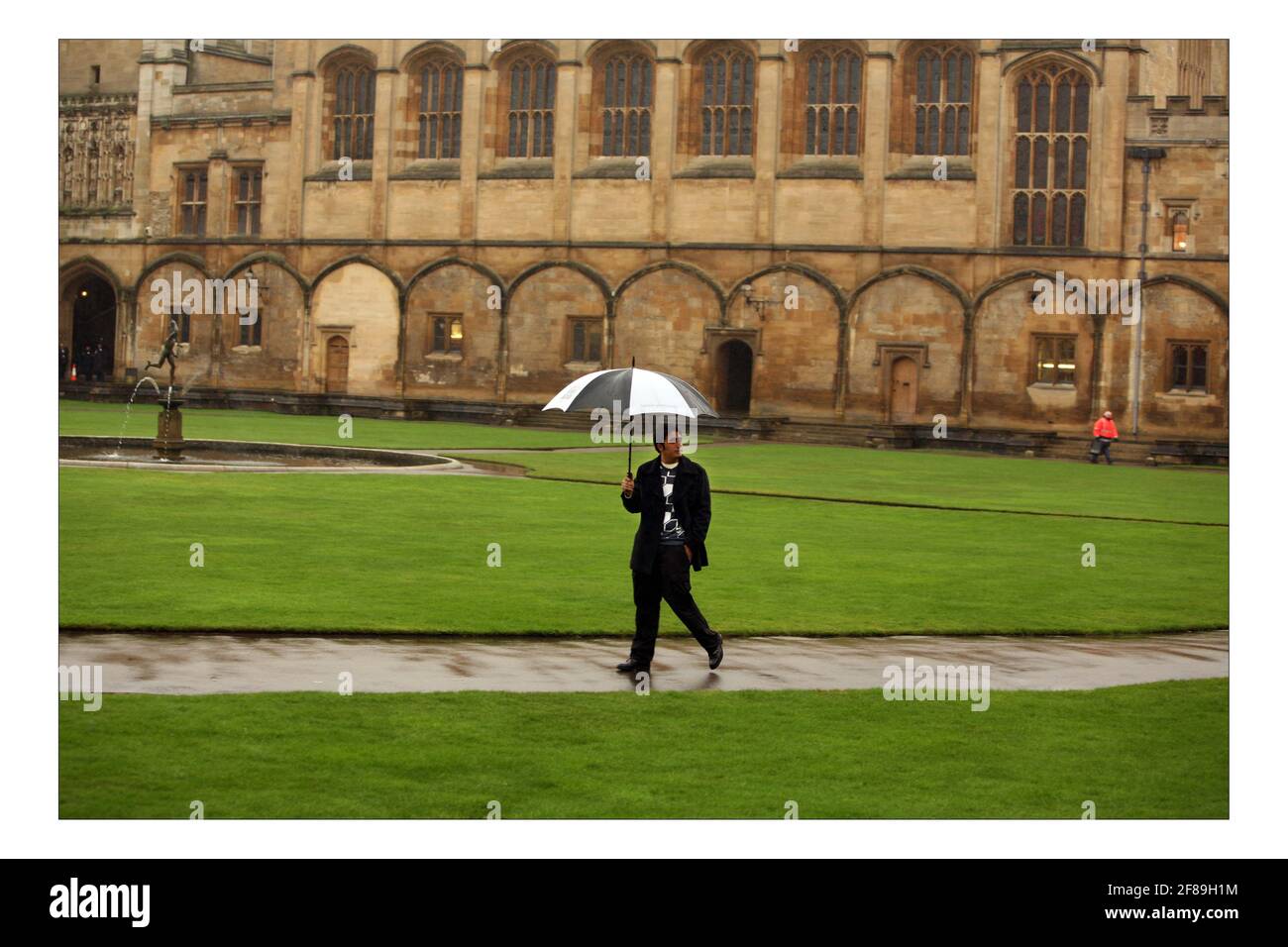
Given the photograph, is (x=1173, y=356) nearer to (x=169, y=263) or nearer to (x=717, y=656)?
(x=169, y=263)

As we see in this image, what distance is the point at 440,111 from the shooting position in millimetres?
63781

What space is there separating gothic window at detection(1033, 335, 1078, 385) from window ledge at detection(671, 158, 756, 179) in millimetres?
10556

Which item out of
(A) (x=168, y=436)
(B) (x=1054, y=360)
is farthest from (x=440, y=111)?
(A) (x=168, y=436)

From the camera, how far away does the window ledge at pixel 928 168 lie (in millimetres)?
56375

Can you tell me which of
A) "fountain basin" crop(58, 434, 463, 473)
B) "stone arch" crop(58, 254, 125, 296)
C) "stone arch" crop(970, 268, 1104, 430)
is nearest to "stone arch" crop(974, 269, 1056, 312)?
"stone arch" crop(970, 268, 1104, 430)

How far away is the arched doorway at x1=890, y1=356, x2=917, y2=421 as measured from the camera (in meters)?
56.8

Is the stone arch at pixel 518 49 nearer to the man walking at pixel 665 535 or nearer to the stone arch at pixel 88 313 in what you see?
the stone arch at pixel 88 313

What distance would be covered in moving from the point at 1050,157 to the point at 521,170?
56.9ft

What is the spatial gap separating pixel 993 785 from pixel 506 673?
14.7 feet

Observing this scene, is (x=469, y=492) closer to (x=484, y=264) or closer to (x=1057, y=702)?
(x=1057, y=702)

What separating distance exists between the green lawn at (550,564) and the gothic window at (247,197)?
36.9 m

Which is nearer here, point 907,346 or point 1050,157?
point 1050,157

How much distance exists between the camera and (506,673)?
47.5ft
